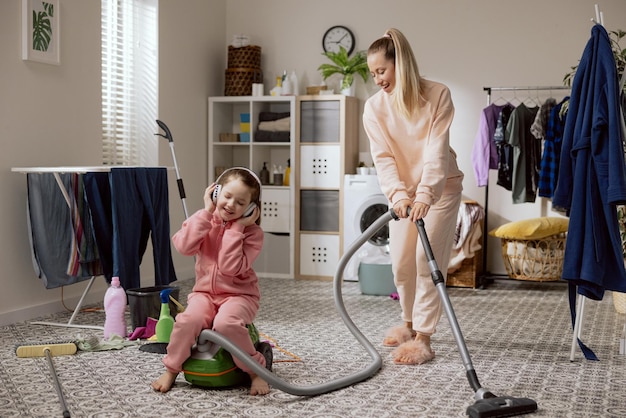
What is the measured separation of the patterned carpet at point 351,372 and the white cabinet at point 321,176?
54.7 inches

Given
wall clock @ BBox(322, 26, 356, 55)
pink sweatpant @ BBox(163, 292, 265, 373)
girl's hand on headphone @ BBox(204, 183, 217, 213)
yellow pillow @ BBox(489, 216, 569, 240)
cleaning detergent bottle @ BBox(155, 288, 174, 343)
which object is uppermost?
wall clock @ BBox(322, 26, 356, 55)

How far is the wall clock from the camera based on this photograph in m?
6.39

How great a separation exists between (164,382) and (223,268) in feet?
1.52

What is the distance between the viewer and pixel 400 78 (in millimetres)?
3297

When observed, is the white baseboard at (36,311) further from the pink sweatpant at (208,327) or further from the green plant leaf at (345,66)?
the green plant leaf at (345,66)

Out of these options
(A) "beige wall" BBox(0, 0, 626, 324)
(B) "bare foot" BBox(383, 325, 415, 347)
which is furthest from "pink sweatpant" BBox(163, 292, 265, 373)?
(A) "beige wall" BBox(0, 0, 626, 324)

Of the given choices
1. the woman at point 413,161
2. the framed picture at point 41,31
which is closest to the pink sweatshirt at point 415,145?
the woman at point 413,161

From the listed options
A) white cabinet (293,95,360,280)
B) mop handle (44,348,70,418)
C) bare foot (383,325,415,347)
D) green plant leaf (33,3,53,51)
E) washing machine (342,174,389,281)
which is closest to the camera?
mop handle (44,348,70,418)

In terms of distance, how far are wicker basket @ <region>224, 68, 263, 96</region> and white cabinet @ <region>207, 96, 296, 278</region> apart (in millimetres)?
84

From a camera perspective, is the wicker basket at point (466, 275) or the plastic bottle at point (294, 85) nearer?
the wicker basket at point (466, 275)

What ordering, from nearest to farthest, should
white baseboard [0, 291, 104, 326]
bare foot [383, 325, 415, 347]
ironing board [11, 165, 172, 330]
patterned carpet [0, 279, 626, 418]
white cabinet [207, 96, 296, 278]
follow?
patterned carpet [0, 279, 626, 418] < bare foot [383, 325, 415, 347] < ironing board [11, 165, 172, 330] < white baseboard [0, 291, 104, 326] < white cabinet [207, 96, 296, 278]

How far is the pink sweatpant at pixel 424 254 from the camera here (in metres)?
3.42

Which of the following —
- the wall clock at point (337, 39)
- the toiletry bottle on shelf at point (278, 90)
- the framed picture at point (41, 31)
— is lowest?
the toiletry bottle on shelf at point (278, 90)

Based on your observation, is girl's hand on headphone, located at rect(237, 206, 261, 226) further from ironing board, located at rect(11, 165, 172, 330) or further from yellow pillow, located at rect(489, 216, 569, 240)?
yellow pillow, located at rect(489, 216, 569, 240)
